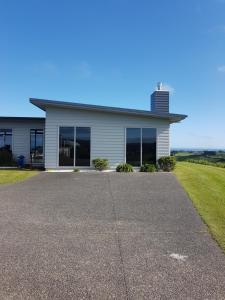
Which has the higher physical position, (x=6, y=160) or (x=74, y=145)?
(x=74, y=145)

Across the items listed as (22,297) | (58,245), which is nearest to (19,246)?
(58,245)

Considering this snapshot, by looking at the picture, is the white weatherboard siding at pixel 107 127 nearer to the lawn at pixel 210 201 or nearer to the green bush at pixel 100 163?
the green bush at pixel 100 163

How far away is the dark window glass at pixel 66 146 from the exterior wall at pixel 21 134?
382 cm

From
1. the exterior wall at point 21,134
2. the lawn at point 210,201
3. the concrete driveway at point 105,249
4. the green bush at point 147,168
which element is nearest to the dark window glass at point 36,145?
the exterior wall at point 21,134

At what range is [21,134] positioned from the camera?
64.3 feet

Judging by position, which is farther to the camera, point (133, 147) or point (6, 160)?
point (6, 160)

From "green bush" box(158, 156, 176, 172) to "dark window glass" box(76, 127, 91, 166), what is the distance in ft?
12.4

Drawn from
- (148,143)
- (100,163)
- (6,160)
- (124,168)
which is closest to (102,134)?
(100,163)

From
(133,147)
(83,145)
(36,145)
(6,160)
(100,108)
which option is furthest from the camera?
(36,145)

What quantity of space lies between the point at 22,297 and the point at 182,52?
16.8 m

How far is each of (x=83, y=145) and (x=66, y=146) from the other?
34.1 inches

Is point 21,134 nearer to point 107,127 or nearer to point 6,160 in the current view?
point 6,160

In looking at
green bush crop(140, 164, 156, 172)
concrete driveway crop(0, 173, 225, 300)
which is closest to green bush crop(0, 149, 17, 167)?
green bush crop(140, 164, 156, 172)

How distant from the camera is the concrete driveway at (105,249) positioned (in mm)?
3752
